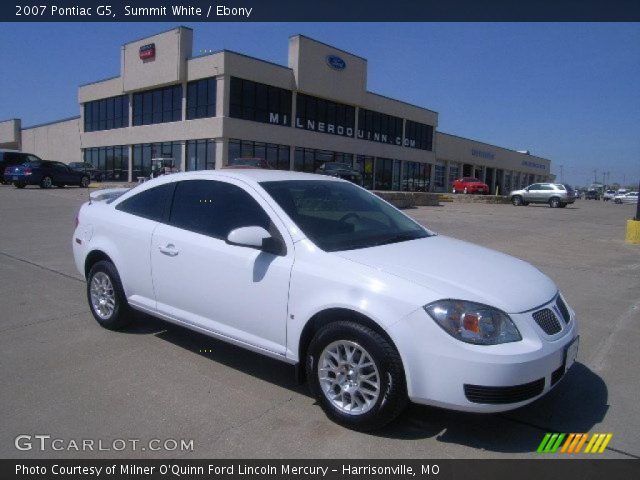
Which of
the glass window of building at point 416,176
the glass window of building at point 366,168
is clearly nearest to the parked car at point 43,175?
the glass window of building at point 366,168

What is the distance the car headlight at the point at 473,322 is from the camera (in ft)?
10.0

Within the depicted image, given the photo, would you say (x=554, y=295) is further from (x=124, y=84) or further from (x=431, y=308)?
(x=124, y=84)

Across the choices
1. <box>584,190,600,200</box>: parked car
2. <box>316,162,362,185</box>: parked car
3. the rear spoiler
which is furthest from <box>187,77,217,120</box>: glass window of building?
<box>584,190,600,200</box>: parked car

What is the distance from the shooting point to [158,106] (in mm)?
38938

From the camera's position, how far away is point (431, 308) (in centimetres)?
310

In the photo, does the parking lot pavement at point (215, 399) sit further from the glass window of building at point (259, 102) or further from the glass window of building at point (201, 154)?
the glass window of building at point (259, 102)

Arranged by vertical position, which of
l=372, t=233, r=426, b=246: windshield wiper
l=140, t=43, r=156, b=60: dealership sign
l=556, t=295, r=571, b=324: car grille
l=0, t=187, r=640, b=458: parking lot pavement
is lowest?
l=0, t=187, r=640, b=458: parking lot pavement

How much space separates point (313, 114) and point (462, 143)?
86.5ft

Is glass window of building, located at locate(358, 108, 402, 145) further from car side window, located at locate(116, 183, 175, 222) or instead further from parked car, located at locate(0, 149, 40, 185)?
car side window, located at locate(116, 183, 175, 222)

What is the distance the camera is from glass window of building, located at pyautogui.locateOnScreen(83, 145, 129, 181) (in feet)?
138

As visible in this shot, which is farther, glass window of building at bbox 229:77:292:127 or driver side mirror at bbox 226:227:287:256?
glass window of building at bbox 229:77:292:127

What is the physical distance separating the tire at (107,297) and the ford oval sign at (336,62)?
37251mm

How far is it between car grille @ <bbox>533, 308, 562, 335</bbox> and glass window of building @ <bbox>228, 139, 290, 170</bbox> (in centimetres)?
3080

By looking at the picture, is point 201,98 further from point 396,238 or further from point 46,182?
point 396,238
